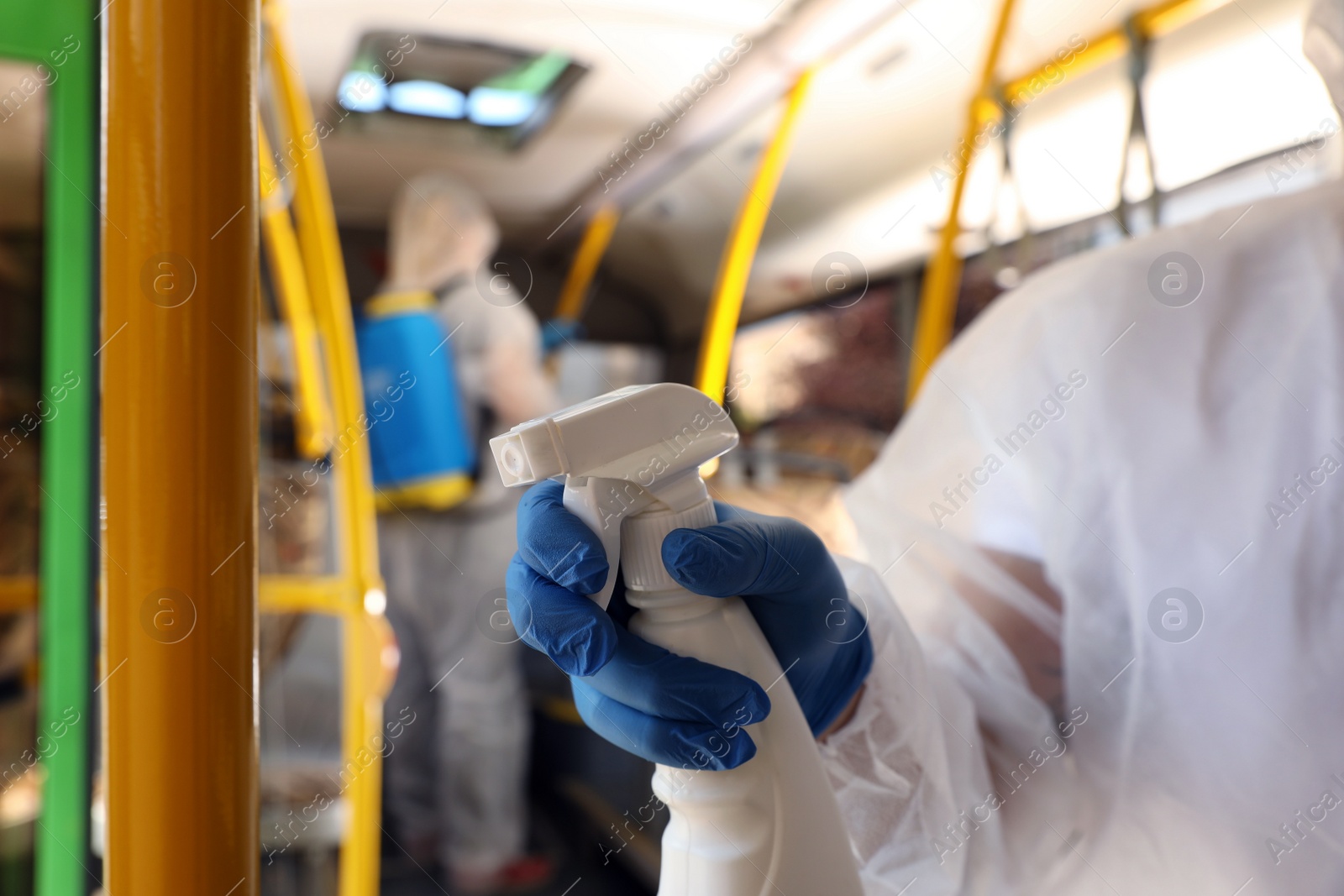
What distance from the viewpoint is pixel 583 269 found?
350 centimetres

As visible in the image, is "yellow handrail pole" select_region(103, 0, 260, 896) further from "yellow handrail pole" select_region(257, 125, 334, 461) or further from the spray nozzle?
"yellow handrail pole" select_region(257, 125, 334, 461)

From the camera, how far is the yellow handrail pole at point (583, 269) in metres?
3.31

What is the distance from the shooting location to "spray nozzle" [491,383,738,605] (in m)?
0.37

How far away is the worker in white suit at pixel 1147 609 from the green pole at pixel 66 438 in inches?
37.1

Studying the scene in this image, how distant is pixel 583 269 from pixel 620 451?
10.6 feet

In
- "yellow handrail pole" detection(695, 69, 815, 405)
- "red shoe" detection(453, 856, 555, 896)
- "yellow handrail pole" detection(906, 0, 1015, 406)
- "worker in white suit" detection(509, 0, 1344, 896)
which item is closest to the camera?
"worker in white suit" detection(509, 0, 1344, 896)

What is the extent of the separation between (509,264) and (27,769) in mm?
2570

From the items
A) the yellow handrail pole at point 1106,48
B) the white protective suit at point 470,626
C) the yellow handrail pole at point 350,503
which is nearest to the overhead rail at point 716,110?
the yellow handrail pole at point 1106,48

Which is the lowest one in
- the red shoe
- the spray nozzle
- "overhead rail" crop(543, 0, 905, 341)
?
the red shoe

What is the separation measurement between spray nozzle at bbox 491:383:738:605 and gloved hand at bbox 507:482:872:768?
0.02m

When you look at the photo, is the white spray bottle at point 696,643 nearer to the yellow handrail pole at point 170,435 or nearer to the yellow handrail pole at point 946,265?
the yellow handrail pole at point 170,435

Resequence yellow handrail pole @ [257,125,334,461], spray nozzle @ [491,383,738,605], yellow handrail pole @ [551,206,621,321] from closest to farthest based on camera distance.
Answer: spray nozzle @ [491,383,738,605]
yellow handrail pole @ [257,125,334,461]
yellow handrail pole @ [551,206,621,321]

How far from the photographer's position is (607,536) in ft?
1.32

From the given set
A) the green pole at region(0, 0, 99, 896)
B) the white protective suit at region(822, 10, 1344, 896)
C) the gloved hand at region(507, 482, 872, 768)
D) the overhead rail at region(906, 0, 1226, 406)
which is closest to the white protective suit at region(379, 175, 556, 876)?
the green pole at region(0, 0, 99, 896)
